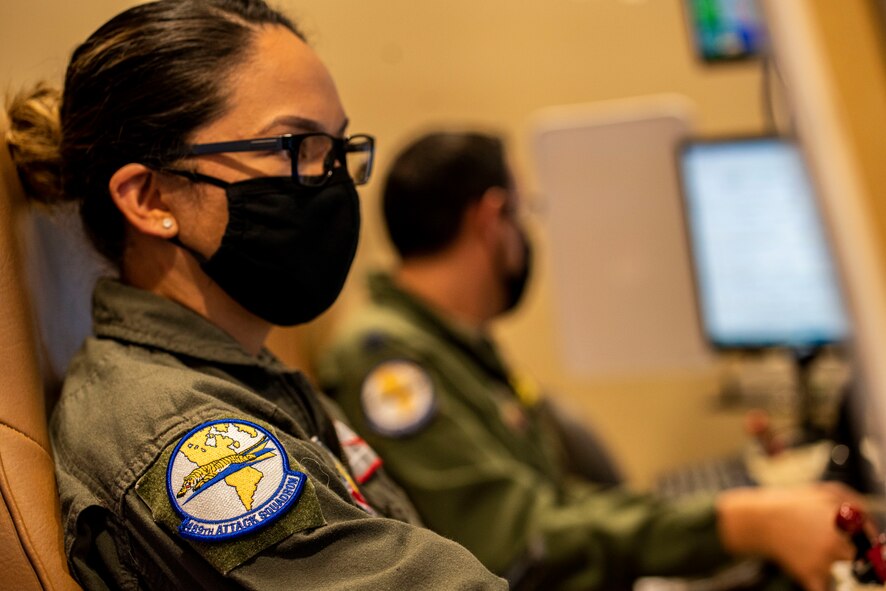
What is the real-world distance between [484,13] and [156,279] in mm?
1984

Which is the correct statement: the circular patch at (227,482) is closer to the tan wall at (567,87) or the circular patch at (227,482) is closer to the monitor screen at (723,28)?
the tan wall at (567,87)

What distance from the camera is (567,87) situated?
265cm

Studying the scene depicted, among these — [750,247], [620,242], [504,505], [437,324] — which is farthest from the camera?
[620,242]

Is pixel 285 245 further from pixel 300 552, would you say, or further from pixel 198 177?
pixel 300 552

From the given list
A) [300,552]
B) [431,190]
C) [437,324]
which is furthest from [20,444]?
[431,190]

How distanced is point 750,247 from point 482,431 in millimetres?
930

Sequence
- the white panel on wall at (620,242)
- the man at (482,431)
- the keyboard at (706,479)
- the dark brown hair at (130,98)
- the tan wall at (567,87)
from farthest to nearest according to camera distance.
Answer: the tan wall at (567,87)
the white panel on wall at (620,242)
the keyboard at (706,479)
the man at (482,431)
the dark brown hair at (130,98)

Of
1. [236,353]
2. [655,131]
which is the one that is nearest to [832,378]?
[655,131]

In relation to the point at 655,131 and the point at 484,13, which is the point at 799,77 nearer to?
the point at 655,131

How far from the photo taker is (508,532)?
4.67 ft

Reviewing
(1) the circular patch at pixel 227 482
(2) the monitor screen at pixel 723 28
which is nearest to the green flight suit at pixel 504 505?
(1) the circular patch at pixel 227 482

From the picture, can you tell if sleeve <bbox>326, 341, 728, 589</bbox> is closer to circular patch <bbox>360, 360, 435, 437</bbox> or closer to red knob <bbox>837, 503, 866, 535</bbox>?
circular patch <bbox>360, 360, 435, 437</bbox>

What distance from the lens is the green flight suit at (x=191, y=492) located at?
68 centimetres

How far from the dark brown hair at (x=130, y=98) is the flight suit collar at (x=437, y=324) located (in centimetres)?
89
